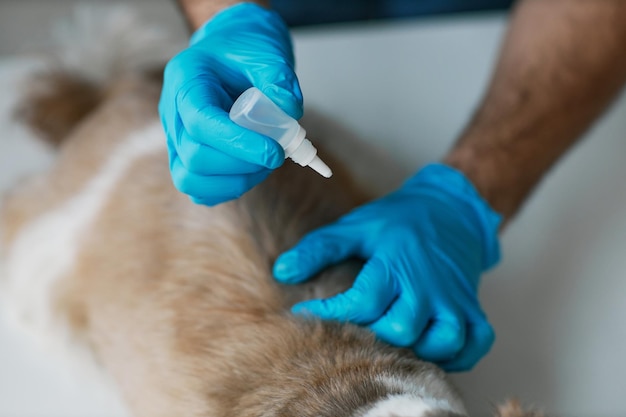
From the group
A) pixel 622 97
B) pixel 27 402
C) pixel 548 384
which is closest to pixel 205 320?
pixel 27 402

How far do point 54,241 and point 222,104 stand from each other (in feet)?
1.81

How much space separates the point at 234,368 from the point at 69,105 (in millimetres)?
726

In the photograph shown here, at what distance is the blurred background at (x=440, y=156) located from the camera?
1.00 metres

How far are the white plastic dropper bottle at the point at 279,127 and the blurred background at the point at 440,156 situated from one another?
1.51 feet

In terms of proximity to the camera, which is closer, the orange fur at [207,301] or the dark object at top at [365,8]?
→ the orange fur at [207,301]

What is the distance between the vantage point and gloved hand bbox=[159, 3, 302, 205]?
0.62m

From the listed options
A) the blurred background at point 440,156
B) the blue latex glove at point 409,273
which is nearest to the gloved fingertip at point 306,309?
the blue latex glove at point 409,273

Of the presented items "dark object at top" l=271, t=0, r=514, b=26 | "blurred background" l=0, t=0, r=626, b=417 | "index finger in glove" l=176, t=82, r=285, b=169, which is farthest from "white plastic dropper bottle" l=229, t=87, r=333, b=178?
"dark object at top" l=271, t=0, r=514, b=26

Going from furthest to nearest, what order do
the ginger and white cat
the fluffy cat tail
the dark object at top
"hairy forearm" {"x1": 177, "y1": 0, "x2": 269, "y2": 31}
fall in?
the dark object at top
the fluffy cat tail
"hairy forearm" {"x1": 177, "y1": 0, "x2": 269, "y2": 31}
the ginger and white cat

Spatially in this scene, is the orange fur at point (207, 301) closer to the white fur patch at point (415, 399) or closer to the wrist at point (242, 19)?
the white fur patch at point (415, 399)

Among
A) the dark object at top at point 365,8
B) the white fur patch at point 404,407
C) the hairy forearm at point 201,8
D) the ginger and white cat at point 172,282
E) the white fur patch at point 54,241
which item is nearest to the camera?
the white fur patch at point 404,407

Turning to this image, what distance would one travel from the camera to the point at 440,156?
1.28 meters

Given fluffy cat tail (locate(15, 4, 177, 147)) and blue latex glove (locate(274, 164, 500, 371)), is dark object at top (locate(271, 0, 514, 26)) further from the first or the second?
blue latex glove (locate(274, 164, 500, 371))

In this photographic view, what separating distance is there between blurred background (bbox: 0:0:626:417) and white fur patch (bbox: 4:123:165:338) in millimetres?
51
